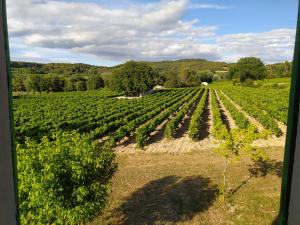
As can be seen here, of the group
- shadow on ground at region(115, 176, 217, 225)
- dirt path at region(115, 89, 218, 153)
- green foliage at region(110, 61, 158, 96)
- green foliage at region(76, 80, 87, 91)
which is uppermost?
green foliage at region(110, 61, 158, 96)

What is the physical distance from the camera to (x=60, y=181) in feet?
26.6

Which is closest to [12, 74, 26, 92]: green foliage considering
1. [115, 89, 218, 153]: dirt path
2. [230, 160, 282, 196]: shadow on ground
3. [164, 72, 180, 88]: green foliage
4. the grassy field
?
[164, 72, 180, 88]: green foliage

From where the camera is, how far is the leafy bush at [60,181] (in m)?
7.66

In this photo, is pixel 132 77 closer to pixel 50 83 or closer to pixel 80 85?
pixel 50 83

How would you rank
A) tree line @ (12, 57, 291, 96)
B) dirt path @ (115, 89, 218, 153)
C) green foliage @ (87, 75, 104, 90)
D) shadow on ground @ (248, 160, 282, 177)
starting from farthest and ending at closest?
1. green foliage @ (87, 75, 104, 90)
2. tree line @ (12, 57, 291, 96)
3. dirt path @ (115, 89, 218, 153)
4. shadow on ground @ (248, 160, 282, 177)

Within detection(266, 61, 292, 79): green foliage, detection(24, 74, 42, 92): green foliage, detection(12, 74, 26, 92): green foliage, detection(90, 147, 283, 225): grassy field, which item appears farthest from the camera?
detection(24, 74, 42, 92): green foliage

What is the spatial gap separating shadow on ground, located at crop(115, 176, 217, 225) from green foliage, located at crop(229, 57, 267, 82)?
84880mm

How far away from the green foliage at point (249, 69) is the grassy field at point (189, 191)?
7952 cm

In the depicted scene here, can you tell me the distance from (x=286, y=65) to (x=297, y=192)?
8325cm

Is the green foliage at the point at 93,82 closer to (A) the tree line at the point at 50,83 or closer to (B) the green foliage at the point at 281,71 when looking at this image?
(A) the tree line at the point at 50,83

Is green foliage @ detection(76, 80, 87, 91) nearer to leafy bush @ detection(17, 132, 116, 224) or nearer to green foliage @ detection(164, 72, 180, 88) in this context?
green foliage @ detection(164, 72, 180, 88)

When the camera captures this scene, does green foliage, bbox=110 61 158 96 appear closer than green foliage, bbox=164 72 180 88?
Yes

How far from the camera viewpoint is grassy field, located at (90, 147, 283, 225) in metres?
11.9

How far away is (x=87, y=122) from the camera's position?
2769 centimetres
